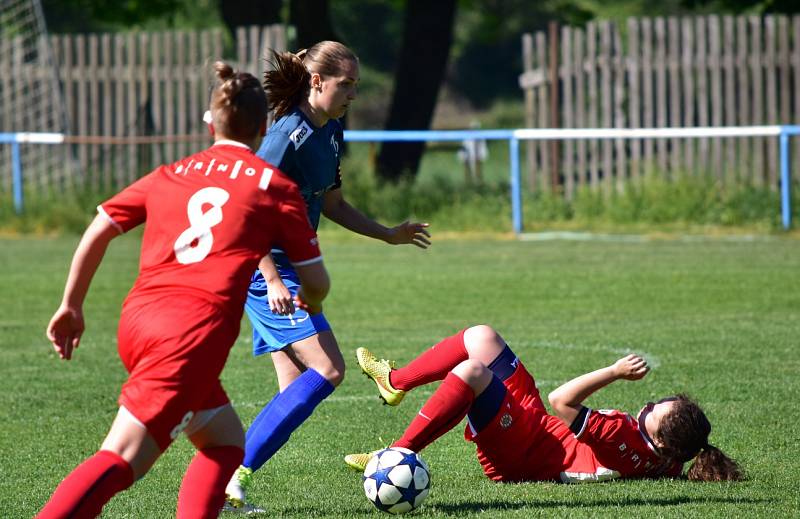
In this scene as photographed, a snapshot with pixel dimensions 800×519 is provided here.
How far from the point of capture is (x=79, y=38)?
69.9 ft

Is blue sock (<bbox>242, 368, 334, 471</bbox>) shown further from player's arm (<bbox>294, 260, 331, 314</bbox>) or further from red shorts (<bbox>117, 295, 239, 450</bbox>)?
red shorts (<bbox>117, 295, 239, 450</bbox>)

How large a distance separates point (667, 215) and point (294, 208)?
14.7 meters

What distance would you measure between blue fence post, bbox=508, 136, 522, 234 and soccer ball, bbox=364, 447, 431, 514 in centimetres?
1241

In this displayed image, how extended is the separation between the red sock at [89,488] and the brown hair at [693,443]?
8.57 ft

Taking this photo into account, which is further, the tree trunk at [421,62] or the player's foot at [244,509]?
the tree trunk at [421,62]

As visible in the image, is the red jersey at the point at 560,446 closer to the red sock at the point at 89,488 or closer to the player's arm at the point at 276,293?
the player's arm at the point at 276,293

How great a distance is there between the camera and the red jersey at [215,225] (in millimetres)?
3990

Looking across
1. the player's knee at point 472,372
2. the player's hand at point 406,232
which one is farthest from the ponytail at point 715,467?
the player's hand at point 406,232

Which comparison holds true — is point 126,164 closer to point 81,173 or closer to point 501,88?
point 81,173

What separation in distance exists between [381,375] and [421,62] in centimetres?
1857

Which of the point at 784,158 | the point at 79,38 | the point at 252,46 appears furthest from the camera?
Result: the point at 79,38

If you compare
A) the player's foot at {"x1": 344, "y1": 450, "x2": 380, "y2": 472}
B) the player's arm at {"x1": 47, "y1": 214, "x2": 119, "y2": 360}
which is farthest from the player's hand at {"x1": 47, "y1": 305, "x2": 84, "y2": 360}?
the player's foot at {"x1": 344, "y1": 450, "x2": 380, "y2": 472}

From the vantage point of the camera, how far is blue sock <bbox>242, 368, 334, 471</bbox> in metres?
5.28

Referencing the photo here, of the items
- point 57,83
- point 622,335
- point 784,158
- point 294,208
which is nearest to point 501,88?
point 57,83
